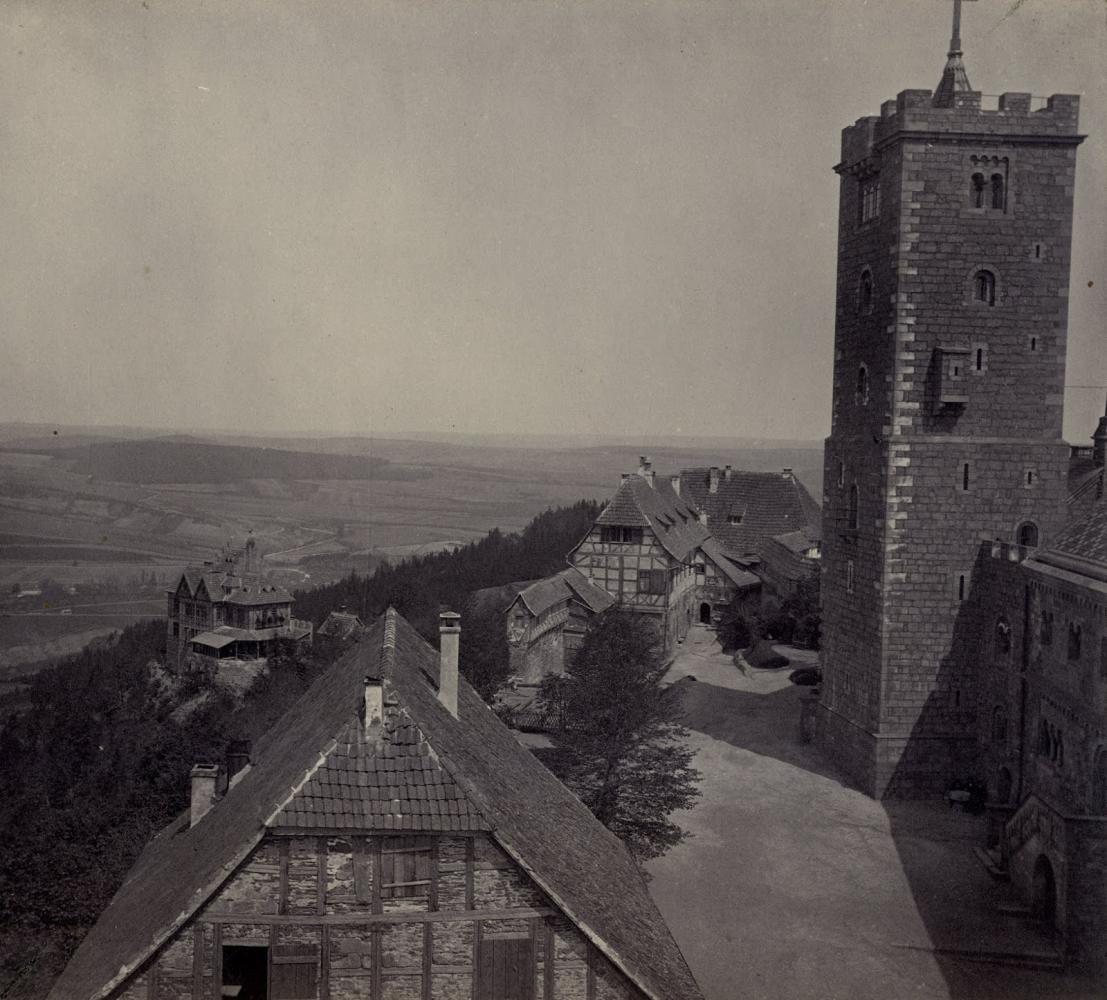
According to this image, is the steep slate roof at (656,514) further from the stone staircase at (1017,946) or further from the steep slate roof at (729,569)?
the stone staircase at (1017,946)

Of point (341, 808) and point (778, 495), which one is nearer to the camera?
point (341, 808)

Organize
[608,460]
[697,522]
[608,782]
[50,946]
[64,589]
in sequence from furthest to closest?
[608,460]
[64,589]
[697,522]
[608,782]
[50,946]

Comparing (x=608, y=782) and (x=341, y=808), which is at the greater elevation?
(x=341, y=808)

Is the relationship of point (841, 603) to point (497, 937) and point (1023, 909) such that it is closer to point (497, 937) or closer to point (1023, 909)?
point (1023, 909)

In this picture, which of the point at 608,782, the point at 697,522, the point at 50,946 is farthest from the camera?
the point at 697,522

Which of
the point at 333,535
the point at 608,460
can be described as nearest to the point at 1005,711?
the point at 333,535

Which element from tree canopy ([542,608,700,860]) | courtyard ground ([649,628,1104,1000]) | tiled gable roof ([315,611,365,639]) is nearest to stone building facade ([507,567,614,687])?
courtyard ground ([649,628,1104,1000])

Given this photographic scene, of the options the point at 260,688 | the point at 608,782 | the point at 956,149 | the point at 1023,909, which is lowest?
the point at 260,688
